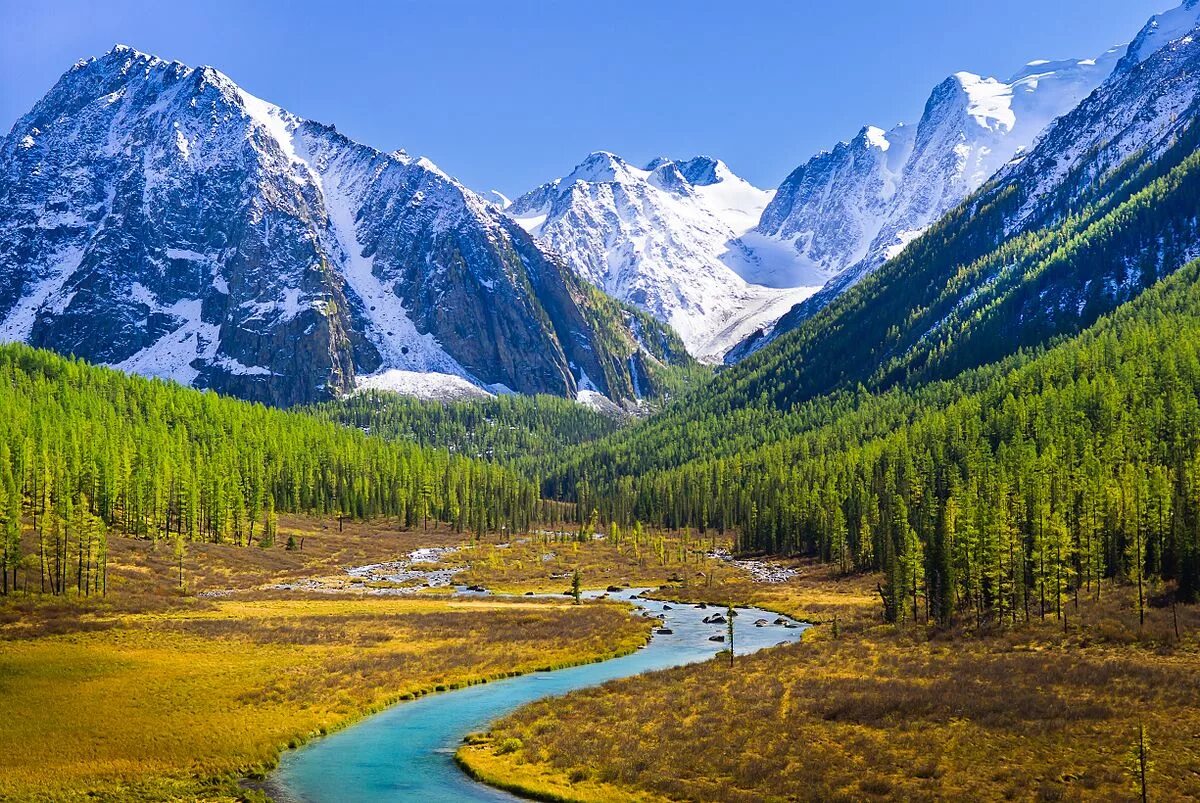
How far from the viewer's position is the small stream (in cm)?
4572

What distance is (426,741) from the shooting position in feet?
183

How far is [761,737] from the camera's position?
52375mm

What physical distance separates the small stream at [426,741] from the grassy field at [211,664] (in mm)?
2143

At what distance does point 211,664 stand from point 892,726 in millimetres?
54496

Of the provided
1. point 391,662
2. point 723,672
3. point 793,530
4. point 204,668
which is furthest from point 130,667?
point 793,530

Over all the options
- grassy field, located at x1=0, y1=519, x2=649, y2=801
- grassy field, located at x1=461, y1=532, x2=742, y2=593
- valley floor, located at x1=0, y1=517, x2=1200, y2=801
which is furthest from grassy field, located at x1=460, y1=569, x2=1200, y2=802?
grassy field, located at x1=461, y1=532, x2=742, y2=593

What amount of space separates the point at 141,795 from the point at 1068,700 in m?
54.9

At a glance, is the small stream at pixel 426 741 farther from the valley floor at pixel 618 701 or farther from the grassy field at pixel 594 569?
the grassy field at pixel 594 569

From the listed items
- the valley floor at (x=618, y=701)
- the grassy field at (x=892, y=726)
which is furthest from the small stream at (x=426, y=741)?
A: the grassy field at (x=892, y=726)

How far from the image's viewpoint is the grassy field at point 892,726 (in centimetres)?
4322

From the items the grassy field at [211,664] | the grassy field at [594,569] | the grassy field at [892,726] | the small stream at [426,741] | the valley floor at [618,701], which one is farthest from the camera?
the grassy field at [594,569]

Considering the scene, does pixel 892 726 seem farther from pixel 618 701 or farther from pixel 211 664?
pixel 211 664

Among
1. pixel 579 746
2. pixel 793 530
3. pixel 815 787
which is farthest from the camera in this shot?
pixel 793 530

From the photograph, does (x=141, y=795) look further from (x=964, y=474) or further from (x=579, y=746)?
(x=964, y=474)
